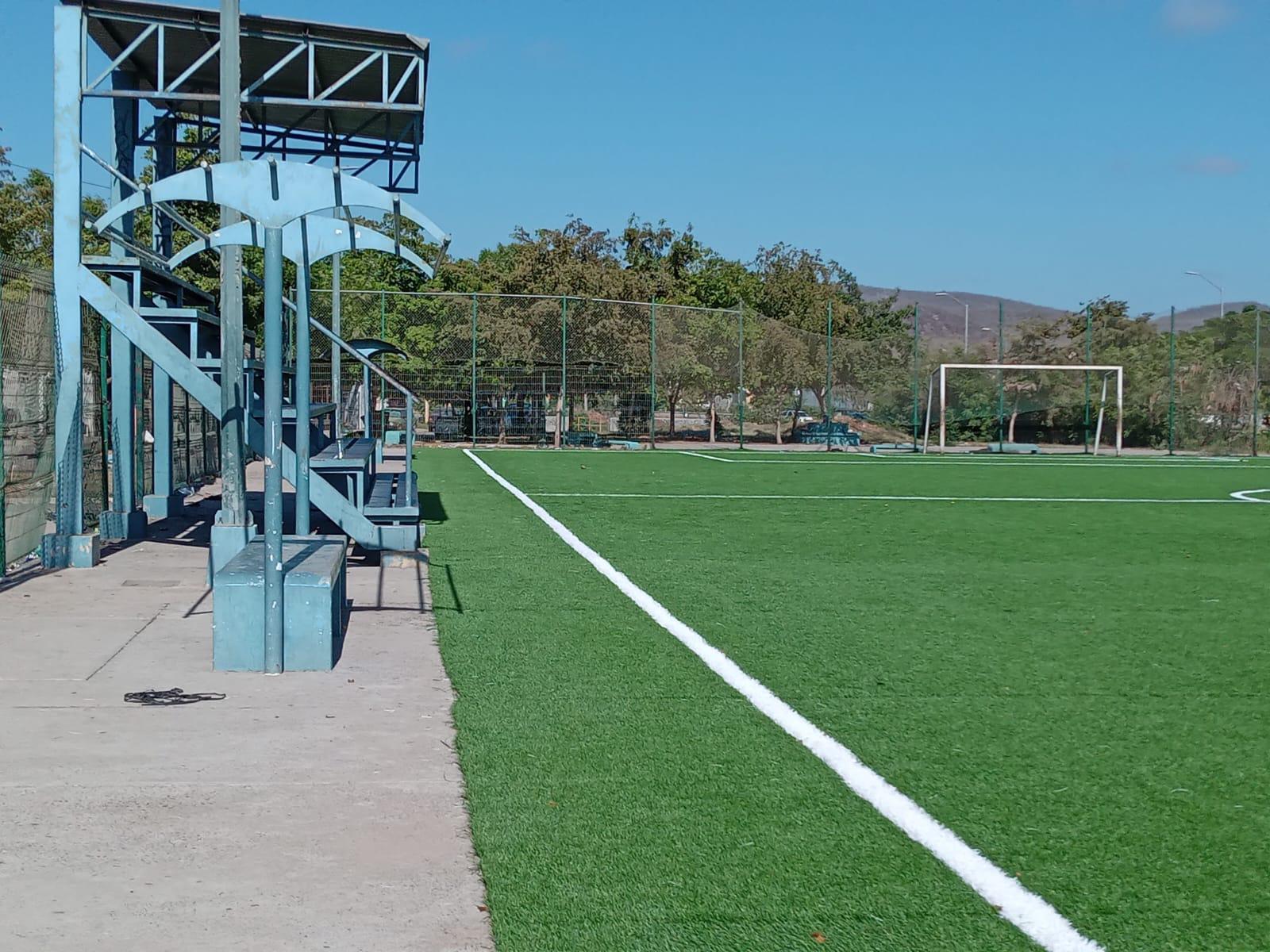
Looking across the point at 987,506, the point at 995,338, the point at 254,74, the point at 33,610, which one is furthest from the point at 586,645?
the point at 995,338

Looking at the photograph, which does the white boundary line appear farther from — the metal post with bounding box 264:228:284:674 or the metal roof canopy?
the metal post with bounding box 264:228:284:674

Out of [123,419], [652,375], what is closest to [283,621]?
[123,419]

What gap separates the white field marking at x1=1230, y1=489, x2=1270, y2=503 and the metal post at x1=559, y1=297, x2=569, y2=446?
1667 centimetres

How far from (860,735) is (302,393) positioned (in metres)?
4.66

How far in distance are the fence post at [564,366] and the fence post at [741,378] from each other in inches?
177

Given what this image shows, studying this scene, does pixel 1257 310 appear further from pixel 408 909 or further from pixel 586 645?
pixel 408 909

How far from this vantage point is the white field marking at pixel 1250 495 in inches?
733

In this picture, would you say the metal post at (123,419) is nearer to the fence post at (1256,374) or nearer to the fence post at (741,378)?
the fence post at (741,378)

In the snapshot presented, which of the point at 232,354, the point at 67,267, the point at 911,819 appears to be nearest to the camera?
the point at 911,819

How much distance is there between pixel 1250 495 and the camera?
1975 centimetres

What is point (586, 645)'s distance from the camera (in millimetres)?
7293

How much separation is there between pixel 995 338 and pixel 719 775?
116 ft

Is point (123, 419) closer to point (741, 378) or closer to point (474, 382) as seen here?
point (474, 382)

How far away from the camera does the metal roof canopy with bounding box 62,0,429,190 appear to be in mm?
11641
